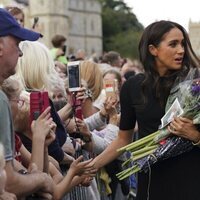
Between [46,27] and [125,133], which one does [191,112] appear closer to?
[125,133]

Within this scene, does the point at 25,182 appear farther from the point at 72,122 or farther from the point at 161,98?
the point at 72,122

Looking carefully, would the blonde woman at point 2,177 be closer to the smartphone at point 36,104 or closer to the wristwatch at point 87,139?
the smartphone at point 36,104

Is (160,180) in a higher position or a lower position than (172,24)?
lower

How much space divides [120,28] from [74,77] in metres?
117

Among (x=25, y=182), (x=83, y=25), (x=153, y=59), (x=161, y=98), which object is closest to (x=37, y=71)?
(x=153, y=59)

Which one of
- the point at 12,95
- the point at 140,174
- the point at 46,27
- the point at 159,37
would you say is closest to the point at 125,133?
the point at 140,174

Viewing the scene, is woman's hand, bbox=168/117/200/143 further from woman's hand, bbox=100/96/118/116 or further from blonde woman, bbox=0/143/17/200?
woman's hand, bbox=100/96/118/116

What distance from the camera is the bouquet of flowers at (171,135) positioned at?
4.84m

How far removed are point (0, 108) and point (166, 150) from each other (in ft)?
5.07

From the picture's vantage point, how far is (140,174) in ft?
17.3

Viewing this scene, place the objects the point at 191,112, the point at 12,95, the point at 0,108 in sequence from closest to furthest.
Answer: the point at 0,108 < the point at 12,95 < the point at 191,112

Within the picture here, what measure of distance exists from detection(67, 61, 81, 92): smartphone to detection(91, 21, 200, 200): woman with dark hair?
1.88 ft

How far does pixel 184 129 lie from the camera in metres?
4.86

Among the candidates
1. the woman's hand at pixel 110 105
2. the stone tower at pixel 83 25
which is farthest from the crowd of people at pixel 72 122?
the stone tower at pixel 83 25
